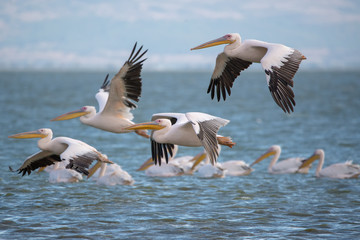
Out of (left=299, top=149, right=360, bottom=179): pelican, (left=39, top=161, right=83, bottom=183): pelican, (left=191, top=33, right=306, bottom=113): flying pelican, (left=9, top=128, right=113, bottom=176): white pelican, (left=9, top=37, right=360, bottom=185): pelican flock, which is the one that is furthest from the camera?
(left=299, top=149, right=360, bottom=179): pelican

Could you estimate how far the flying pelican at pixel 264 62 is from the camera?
20.6 ft

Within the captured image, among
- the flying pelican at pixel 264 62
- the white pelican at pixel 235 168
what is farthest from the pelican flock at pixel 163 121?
the white pelican at pixel 235 168

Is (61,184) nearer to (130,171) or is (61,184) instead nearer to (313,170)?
(130,171)

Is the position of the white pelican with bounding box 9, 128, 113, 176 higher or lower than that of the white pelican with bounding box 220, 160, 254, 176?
higher

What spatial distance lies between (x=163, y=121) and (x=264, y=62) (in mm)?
1631

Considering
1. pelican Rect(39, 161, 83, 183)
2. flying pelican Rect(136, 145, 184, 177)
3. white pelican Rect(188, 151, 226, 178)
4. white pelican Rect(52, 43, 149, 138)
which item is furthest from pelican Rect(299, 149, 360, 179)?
pelican Rect(39, 161, 83, 183)

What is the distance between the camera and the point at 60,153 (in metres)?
8.15

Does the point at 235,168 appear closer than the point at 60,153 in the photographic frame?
No

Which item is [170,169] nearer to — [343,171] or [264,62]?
[343,171]

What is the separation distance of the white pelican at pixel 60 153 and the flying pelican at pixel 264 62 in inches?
71.9

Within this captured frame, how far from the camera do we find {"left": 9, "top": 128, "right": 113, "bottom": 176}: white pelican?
6980 millimetres

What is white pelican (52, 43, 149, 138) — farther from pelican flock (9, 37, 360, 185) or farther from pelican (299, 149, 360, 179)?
pelican (299, 149, 360, 179)

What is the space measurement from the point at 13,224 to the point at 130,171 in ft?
13.8

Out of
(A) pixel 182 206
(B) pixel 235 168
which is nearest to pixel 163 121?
(A) pixel 182 206
